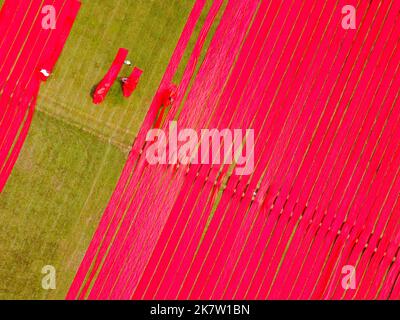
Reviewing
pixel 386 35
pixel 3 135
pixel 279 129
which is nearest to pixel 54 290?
pixel 3 135

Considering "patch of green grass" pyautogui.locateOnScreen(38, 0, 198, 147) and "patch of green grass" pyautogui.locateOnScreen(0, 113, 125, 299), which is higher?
"patch of green grass" pyautogui.locateOnScreen(38, 0, 198, 147)

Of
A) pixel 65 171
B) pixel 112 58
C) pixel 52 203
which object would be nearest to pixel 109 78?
pixel 112 58

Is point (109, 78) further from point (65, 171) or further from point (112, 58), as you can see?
point (65, 171)

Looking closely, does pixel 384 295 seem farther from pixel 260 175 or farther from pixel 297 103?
pixel 297 103

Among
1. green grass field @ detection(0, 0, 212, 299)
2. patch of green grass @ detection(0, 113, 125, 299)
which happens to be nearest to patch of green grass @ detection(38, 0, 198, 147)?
green grass field @ detection(0, 0, 212, 299)

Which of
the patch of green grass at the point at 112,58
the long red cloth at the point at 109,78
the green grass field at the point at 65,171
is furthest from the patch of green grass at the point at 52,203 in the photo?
the long red cloth at the point at 109,78

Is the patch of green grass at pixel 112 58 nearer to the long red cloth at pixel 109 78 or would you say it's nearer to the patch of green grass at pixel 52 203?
the long red cloth at pixel 109 78

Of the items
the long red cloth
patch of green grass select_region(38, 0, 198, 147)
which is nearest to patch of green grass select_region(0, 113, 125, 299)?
patch of green grass select_region(38, 0, 198, 147)

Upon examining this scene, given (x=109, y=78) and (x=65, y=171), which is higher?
(x=109, y=78)

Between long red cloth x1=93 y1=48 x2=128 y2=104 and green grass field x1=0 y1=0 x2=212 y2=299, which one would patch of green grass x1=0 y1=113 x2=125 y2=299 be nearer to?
green grass field x1=0 y1=0 x2=212 y2=299
